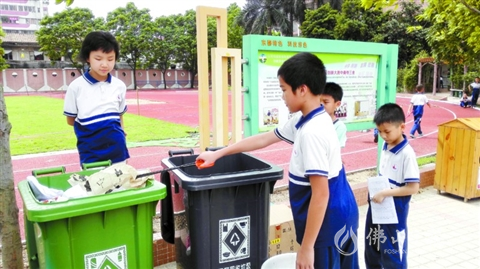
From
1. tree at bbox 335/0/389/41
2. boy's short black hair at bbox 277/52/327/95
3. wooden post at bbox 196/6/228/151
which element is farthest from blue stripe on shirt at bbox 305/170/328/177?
tree at bbox 335/0/389/41

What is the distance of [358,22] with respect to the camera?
1201 inches

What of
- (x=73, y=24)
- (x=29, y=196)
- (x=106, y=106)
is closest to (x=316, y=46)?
(x=106, y=106)

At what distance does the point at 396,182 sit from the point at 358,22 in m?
30.5

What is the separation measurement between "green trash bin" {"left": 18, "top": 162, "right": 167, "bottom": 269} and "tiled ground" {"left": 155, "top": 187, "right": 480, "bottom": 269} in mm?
1392

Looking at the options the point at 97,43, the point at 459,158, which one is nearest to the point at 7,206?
the point at 97,43

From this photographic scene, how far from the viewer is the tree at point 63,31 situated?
37.1 m

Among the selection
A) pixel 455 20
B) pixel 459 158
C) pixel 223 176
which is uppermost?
pixel 455 20

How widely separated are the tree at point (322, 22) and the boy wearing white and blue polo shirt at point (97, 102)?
3206 cm

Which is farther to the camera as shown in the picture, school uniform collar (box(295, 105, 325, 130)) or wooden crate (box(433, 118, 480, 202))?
wooden crate (box(433, 118, 480, 202))

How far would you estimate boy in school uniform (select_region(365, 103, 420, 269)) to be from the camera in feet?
8.43

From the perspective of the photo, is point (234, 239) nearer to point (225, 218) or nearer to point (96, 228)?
point (225, 218)

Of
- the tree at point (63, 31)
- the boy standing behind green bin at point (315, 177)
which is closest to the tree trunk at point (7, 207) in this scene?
the boy standing behind green bin at point (315, 177)

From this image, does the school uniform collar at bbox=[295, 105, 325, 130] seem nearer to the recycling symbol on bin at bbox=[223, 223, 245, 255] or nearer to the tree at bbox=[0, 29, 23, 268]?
the recycling symbol on bin at bbox=[223, 223, 245, 255]

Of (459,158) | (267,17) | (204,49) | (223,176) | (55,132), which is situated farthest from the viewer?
(267,17)
